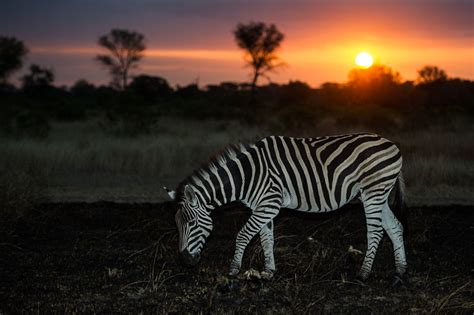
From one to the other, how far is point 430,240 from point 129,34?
160 feet

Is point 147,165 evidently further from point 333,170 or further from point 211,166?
point 333,170

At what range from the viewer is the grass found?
42.3ft

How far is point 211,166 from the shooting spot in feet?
24.1

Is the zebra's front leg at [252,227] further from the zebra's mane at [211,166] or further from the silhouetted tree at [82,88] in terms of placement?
the silhouetted tree at [82,88]

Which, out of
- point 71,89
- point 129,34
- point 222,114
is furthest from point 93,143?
point 71,89

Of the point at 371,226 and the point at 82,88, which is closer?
the point at 371,226

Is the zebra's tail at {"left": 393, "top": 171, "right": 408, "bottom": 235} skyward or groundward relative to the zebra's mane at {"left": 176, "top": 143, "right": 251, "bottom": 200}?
groundward

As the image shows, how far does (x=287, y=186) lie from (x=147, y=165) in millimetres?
8054

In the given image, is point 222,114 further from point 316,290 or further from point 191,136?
point 316,290

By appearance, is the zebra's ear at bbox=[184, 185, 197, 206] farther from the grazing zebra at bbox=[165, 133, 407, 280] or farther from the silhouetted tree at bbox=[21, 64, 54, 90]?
the silhouetted tree at bbox=[21, 64, 54, 90]

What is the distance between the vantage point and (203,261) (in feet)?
26.6

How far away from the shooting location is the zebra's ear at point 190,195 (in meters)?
7.05

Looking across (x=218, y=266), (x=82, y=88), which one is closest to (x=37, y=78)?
(x=82, y=88)

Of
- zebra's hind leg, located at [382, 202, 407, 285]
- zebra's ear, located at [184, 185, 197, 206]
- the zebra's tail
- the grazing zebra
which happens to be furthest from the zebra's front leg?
the zebra's tail
